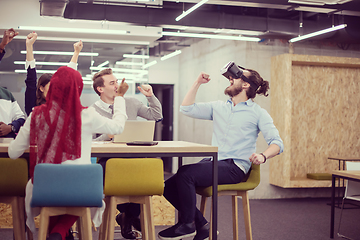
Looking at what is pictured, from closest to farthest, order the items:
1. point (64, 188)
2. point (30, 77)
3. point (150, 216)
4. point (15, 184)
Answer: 1. point (64, 188)
2. point (15, 184)
3. point (150, 216)
4. point (30, 77)

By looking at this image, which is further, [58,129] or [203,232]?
[203,232]

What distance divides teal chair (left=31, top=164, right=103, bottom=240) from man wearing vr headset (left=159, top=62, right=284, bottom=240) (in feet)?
2.34

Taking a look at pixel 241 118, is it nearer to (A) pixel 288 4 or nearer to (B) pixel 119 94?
(B) pixel 119 94

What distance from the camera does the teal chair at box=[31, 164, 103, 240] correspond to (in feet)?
6.36

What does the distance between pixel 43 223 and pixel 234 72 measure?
178cm

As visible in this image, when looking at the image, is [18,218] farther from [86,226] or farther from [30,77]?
[30,77]

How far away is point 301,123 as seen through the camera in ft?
21.2

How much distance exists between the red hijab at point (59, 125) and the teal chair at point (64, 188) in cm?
11

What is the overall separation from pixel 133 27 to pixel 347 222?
4591 mm

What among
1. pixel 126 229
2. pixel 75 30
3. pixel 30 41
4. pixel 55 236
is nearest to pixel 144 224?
pixel 126 229

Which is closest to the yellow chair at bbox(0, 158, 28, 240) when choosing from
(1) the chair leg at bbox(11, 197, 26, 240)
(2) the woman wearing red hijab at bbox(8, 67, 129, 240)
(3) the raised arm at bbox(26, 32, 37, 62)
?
(1) the chair leg at bbox(11, 197, 26, 240)

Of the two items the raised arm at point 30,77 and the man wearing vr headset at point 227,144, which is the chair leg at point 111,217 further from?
the raised arm at point 30,77

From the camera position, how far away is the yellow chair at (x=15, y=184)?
222cm

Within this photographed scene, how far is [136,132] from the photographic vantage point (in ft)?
8.20
